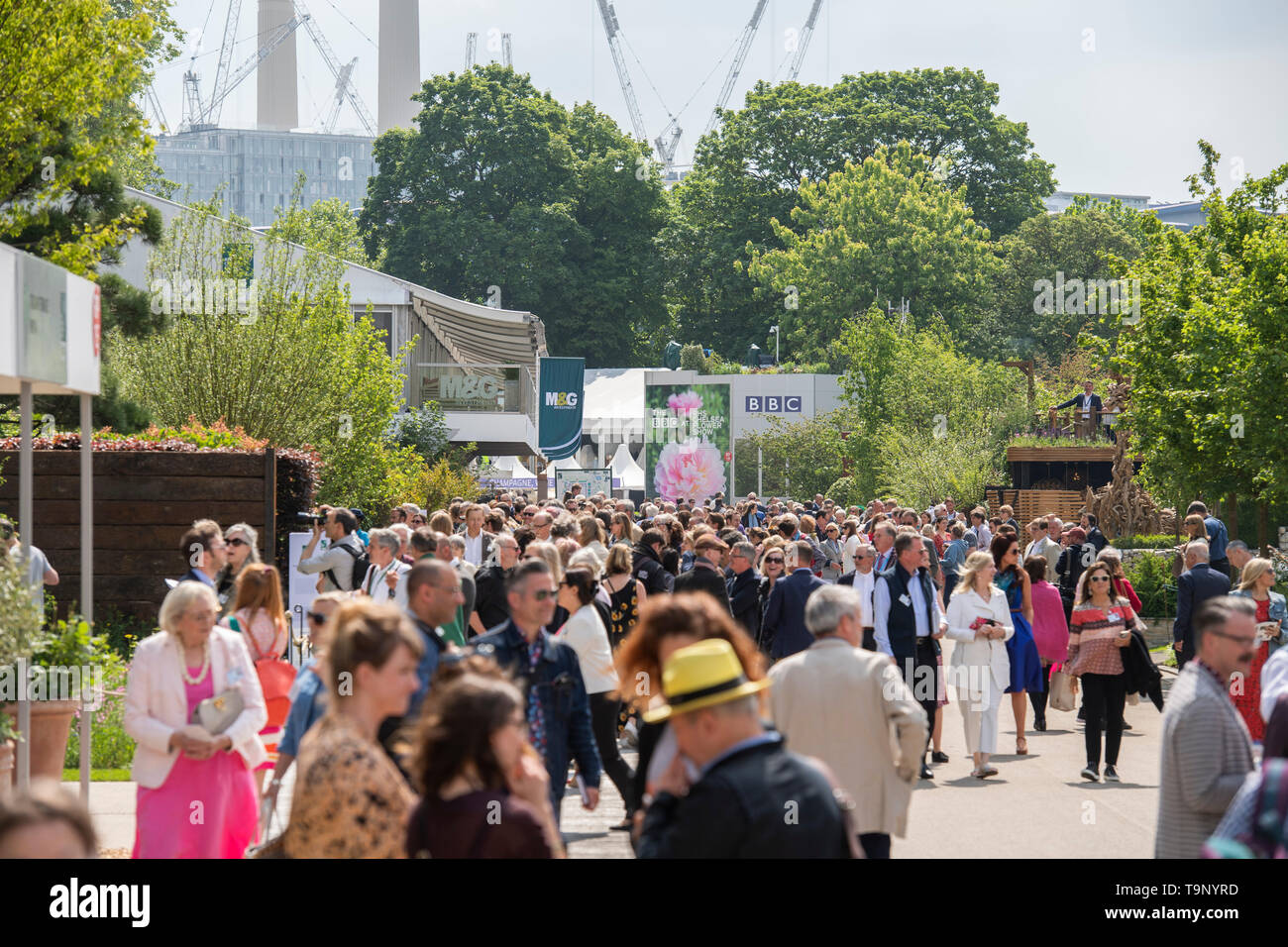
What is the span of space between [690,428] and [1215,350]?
34854mm

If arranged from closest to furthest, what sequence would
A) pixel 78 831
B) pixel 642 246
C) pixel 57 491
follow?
pixel 78 831, pixel 57 491, pixel 642 246

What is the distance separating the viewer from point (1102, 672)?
12.3 m

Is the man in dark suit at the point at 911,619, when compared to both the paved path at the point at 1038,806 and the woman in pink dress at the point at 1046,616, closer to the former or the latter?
the paved path at the point at 1038,806

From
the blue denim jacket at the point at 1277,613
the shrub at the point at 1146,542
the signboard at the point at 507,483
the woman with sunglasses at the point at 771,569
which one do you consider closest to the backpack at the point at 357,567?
the woman with sunglasses at the point at 771,569

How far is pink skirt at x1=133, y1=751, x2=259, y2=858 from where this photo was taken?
7.16 meters

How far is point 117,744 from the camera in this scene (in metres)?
12.7

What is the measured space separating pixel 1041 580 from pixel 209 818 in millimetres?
9714

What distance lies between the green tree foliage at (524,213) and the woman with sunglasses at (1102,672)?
73.3m

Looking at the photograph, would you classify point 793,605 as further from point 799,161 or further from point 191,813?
point 799,161

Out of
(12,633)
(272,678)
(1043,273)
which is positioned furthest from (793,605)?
(1043,273)

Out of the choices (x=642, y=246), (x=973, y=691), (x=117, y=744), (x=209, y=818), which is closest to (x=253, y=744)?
(x=209, y=818)

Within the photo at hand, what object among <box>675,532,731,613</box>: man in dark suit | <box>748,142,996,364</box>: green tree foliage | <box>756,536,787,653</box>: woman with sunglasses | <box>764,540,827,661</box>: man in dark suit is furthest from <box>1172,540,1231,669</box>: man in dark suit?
<box>748,142,996,364</box>: green tree foliage
